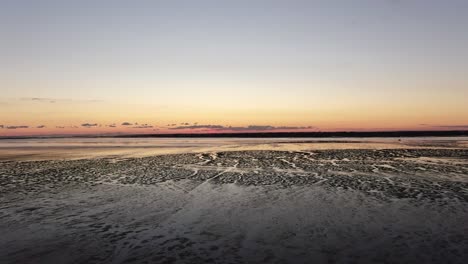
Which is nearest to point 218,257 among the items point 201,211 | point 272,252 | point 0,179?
point 272,252

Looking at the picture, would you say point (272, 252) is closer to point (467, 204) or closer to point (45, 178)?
point (467, 204)

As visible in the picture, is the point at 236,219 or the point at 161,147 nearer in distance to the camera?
the point at 236,219

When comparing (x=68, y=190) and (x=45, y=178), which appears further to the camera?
(x=45, y=178)

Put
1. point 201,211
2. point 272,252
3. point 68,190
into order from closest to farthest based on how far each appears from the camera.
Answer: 1. point 272,252
2. point 201,211
3. point 68,190

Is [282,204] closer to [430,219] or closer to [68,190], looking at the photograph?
[430,219]

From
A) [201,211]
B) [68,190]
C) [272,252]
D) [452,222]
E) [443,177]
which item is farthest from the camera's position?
[443,177]

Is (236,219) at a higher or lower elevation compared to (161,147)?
higher

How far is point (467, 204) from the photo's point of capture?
40.8ft

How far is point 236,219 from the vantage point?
36.0ft

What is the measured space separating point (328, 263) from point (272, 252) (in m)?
1.31

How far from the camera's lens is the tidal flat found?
7823 mm

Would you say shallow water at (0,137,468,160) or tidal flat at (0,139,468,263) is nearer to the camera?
tidal flat at (0,139,468,263)

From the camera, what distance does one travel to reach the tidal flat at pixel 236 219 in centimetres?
782

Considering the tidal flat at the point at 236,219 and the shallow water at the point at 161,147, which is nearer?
the tidal flat at the point at 236,219
